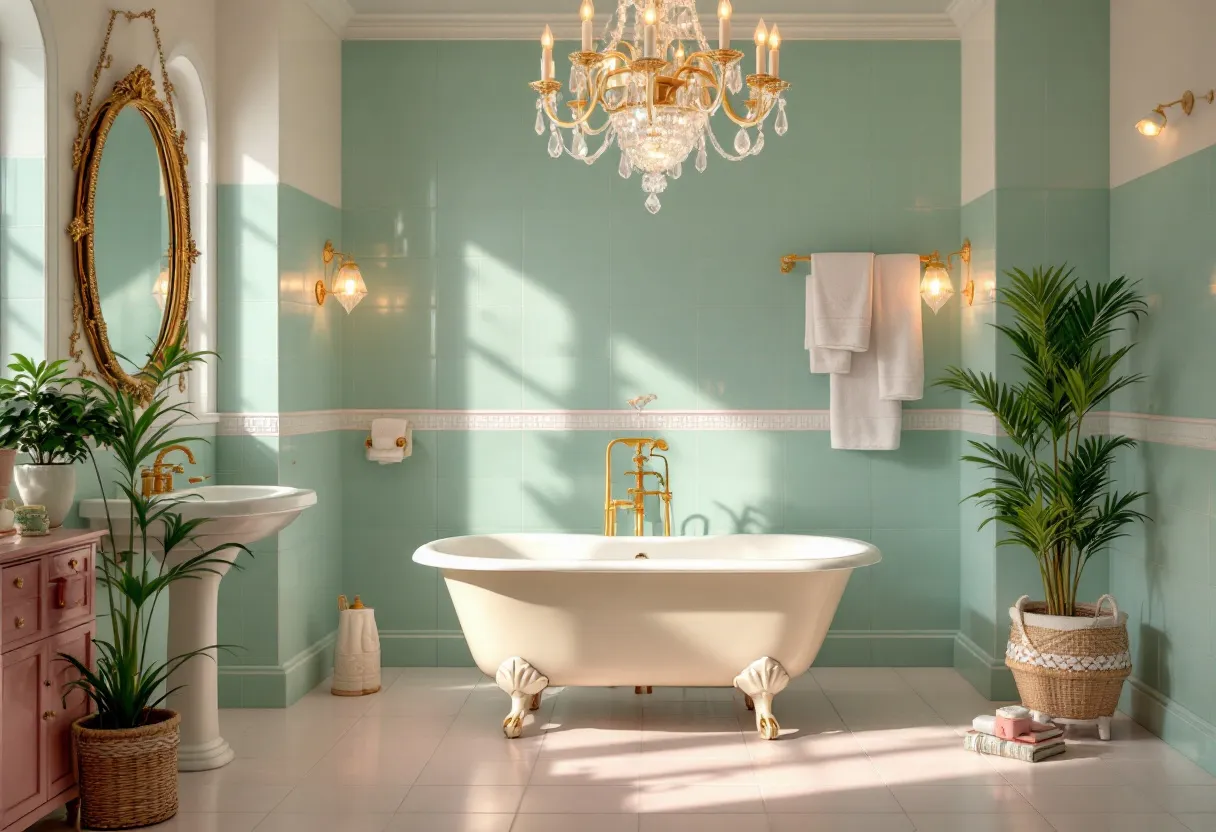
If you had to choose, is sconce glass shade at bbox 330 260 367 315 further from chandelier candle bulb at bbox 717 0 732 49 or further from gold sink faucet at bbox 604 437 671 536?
chandelier candle bulb at bbox 717 0 732 49

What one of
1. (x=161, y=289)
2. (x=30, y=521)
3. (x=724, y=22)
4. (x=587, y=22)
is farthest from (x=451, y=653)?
(x=724, y=22)

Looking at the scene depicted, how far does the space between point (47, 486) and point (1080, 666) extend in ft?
11.3

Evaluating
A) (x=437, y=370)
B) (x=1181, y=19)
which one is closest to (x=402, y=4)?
(x=437, y=370)

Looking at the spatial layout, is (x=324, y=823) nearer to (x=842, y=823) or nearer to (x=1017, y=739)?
(x=842, y=823)

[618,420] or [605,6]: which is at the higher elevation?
[605,6]

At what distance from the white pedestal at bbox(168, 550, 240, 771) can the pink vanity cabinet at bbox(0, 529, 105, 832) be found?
53 centimetres

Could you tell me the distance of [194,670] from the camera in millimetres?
3820

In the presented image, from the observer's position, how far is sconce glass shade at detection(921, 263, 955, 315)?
16.5ft

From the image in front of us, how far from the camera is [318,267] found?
510 centimetres

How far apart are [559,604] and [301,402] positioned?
1.52m

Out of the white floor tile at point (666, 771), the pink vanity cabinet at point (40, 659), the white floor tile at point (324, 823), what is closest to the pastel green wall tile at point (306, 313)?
the white floor tile at point (666, 771)

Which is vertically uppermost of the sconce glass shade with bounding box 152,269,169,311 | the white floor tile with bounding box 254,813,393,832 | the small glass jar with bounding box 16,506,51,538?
the sconce glass shade with bounding box 152,269,169,311

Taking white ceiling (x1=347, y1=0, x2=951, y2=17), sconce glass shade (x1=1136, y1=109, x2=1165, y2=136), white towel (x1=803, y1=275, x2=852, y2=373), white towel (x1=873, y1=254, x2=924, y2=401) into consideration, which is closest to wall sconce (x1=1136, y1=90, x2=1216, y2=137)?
sconce glass shade (x1=1136, y1=109, x2=1165, y2=136)

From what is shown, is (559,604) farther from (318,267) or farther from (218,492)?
(318,267)
